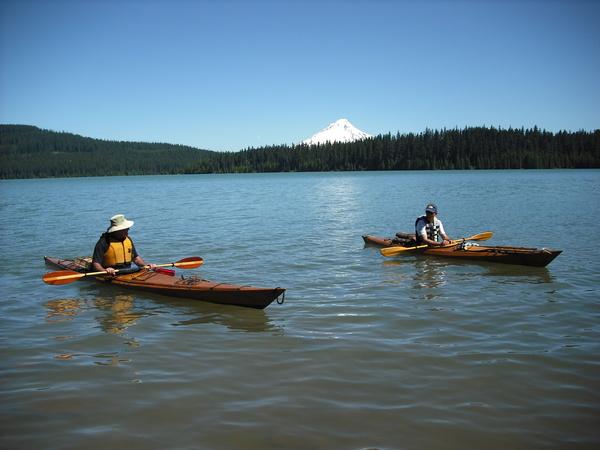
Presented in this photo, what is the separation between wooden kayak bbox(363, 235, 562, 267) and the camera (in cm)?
1390

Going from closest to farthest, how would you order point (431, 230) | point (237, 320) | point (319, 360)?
1. point (319, 360)
2. point (237, 320)
3. point (431, 230)

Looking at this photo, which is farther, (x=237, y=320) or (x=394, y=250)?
(x=394, y=250)

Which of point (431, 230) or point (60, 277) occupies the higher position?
point (431, 230)

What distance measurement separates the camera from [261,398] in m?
6.32

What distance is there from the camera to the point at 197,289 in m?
10.8

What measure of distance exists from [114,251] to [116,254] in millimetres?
92

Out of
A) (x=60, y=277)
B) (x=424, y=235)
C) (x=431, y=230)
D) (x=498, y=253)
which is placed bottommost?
(x=498, y=253)

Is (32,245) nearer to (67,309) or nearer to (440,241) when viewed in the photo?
(67,309)

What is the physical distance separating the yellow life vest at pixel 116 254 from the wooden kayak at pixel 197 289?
1.28ft

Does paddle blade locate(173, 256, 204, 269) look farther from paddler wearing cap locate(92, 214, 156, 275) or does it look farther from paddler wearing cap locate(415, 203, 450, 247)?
paddler wearing cap locate(415, 203, 450, 247)

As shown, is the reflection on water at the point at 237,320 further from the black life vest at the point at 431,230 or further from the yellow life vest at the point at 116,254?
the black life vest at the point at 431,230

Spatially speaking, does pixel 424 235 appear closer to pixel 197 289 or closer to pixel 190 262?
pixel 190 262

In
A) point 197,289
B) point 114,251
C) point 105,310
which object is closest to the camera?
point 197,289

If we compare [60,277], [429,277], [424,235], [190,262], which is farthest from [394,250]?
[60,277]
